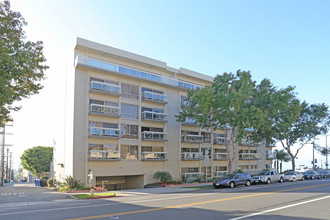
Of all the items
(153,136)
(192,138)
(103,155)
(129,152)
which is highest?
(153,136)

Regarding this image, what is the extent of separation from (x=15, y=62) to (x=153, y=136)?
19122 mm

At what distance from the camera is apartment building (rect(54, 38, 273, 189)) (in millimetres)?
28047

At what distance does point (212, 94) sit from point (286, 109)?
1021 cm

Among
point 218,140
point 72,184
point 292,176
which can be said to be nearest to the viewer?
point 72,184

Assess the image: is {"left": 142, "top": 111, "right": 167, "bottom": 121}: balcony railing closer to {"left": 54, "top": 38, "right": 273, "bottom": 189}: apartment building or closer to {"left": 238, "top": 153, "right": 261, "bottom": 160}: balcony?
{"left": 54, "top": 38, "right": 273, "bottom": 189}: apartment building

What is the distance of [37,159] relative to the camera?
206 feet

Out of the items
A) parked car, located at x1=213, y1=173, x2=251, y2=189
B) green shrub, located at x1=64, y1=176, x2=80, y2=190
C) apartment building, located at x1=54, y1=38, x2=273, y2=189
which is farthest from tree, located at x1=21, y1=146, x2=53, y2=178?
parked car, located at x1=213, y1=173, x2=251, y2=189

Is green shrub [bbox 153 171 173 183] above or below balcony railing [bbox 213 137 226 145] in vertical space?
below

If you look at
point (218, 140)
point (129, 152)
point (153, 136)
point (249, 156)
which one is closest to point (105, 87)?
point (129, 152)

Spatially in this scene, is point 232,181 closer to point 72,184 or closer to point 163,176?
point 163,176

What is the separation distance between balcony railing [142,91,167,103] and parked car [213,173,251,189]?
1235 cm

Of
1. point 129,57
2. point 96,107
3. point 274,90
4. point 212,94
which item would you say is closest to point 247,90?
point 212,94

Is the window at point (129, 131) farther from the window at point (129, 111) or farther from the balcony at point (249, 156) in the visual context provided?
the balcony at point (249, 156)

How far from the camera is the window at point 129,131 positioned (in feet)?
102
